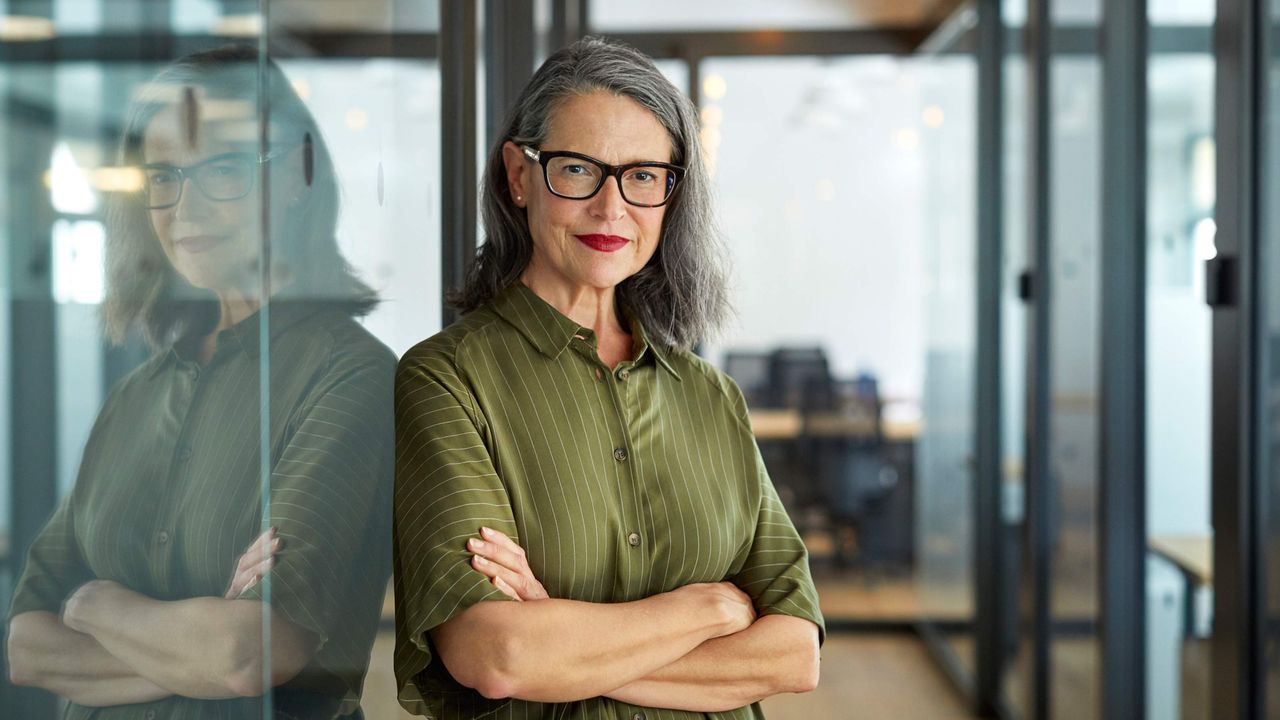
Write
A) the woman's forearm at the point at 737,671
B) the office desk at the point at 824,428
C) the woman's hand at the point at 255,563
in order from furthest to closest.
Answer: the office desk at the point at 824,428 → the woman's forearm at the point at 737,671 → the woman's hand at the point at 255,563

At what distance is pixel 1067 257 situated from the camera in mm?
3381

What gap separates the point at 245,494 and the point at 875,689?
423 cm

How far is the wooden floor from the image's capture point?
4.30 metres

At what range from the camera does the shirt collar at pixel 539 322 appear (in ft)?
4.66

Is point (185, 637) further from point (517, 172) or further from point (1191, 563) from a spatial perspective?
point (1191, 563)

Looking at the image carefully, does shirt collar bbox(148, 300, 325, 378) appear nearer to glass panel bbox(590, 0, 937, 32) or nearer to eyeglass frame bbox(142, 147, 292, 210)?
eyeglass frame bbox(142, 147, 292, 210)

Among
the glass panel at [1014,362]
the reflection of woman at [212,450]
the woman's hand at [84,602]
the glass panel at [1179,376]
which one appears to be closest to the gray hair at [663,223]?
the reflection of woman at [212,450]

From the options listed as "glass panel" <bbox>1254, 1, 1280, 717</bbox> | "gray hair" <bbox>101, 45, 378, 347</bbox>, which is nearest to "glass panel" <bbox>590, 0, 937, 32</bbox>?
"glass panel" <bbox>1254, 1, 1280, 717</bbox>

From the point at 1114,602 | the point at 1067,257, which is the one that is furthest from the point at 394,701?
the point at 1067,257

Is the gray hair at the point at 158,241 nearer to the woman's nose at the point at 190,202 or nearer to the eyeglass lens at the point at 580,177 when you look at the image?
the woman's nose at the point at 190,202

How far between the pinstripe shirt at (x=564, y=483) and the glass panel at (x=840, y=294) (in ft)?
12.9

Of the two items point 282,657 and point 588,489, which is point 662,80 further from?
point 282,657

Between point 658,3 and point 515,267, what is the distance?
12.6 feet

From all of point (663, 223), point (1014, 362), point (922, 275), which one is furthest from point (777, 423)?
point (663, 223)
